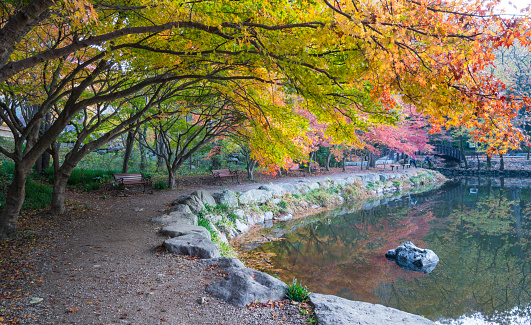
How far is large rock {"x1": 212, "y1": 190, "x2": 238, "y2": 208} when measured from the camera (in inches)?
418

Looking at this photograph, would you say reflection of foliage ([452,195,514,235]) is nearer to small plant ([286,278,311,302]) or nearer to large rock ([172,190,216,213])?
large rock ([172,190,216,213])

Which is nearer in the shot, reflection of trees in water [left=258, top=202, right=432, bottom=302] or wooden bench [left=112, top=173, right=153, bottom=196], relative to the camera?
reflection of trees in water [left=258, top=202, right=432, bottom=302]

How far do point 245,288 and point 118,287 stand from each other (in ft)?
5.57

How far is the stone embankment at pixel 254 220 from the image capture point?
3840 millimetres

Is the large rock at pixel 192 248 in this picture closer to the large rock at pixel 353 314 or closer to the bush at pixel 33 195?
the large rock at pixel 353 314

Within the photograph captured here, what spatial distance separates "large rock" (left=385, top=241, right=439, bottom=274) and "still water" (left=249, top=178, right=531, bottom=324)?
0.19 metres

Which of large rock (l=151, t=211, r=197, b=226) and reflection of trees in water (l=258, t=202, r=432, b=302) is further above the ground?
large rock (l=151, t=211, r=197, b=226)

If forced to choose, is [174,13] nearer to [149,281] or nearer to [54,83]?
[149,281]

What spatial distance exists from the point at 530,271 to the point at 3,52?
11.3 m

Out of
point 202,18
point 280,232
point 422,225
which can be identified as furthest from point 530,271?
point 202,18

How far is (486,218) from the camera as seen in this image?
12.8 meters

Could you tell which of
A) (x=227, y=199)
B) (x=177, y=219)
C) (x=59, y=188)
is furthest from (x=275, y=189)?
(x=59, y=188)

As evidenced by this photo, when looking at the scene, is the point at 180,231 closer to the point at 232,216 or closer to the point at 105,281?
the point at 105,281

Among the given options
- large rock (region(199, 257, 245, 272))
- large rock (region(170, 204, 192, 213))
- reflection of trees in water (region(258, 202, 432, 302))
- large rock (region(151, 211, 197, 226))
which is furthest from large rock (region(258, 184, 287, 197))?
large rock (region(199, 257, 245, 272))
